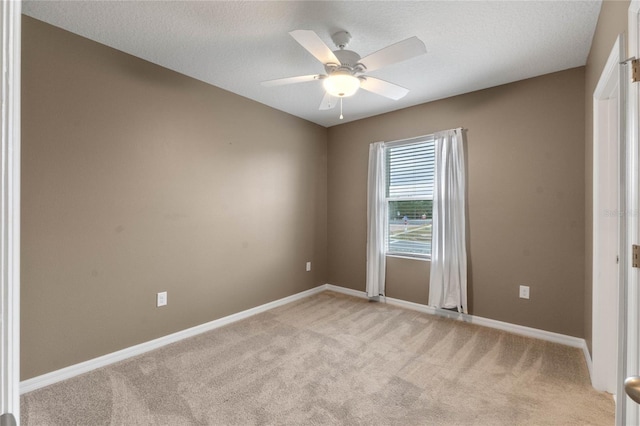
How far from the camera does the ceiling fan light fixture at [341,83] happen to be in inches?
84.2

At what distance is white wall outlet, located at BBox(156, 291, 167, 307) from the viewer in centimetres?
274

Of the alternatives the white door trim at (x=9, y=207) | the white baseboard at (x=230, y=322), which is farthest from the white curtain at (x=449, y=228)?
the white door trim at (x=9, y=207)

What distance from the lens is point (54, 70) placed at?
7.07 feet

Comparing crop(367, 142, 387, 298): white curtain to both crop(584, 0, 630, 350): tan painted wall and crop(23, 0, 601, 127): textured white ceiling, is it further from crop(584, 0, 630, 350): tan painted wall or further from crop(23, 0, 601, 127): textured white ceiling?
crop(584, 0, 630, 350): tan painted wall

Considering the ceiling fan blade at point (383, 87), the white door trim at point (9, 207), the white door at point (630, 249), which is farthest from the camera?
the ceiling fan blade at point (383, 87)

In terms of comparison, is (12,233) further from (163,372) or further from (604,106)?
(604,106)

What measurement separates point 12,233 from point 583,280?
3630 mm

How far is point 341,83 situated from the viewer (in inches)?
85.0

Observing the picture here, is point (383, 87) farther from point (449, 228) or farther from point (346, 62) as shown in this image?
point (449, 228)

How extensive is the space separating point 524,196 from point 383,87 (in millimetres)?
1812

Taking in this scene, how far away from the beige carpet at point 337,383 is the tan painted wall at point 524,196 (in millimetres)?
378

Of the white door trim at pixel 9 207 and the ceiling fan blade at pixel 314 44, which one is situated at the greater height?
the ceiling fan blade at pixel 314 44

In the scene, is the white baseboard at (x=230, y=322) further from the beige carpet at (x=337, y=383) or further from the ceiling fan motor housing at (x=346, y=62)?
the ceiling fan motor housing at (x=346, y=62)

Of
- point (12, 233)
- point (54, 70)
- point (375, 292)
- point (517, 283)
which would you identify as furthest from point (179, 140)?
point (517, 283)
